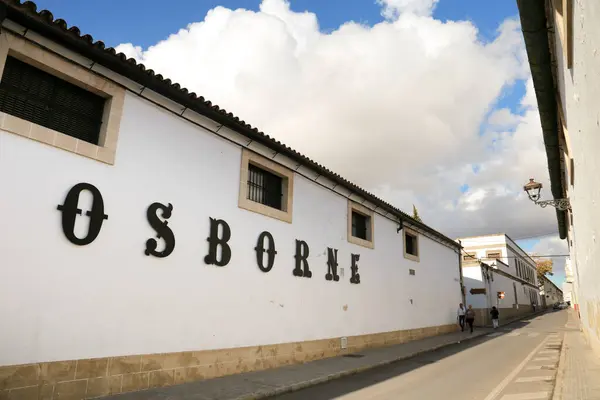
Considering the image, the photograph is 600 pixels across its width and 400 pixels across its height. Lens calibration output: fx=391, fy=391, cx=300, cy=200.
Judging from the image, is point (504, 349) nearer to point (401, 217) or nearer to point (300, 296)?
point (401, 217)

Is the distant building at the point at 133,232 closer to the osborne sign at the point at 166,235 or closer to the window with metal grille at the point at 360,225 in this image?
the osborne sign at the point at 166,235

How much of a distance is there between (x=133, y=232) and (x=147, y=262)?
567mm

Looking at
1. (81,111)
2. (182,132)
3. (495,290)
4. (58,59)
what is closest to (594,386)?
(182,132)

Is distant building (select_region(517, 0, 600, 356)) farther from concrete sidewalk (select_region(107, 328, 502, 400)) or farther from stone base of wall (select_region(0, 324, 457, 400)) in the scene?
stone base of wall (select_region(0, 324, 457, 400))

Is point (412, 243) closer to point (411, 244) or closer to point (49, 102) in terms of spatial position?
point (411, 244)

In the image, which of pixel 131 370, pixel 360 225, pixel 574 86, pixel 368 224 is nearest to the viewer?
pixel 574 86

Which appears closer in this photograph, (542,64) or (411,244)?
(542,64)

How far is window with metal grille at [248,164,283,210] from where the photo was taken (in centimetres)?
948

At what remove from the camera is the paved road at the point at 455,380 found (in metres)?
6.70

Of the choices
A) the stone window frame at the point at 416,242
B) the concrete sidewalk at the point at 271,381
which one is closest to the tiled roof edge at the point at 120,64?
the concrete sidewalk at the point at 271,381

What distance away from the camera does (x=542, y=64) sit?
26.0 feet

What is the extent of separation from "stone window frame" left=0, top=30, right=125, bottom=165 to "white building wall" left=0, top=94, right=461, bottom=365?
0.13 meters

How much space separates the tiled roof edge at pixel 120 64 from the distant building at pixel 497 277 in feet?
70.0

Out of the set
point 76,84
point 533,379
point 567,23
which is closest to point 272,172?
point 76,84
